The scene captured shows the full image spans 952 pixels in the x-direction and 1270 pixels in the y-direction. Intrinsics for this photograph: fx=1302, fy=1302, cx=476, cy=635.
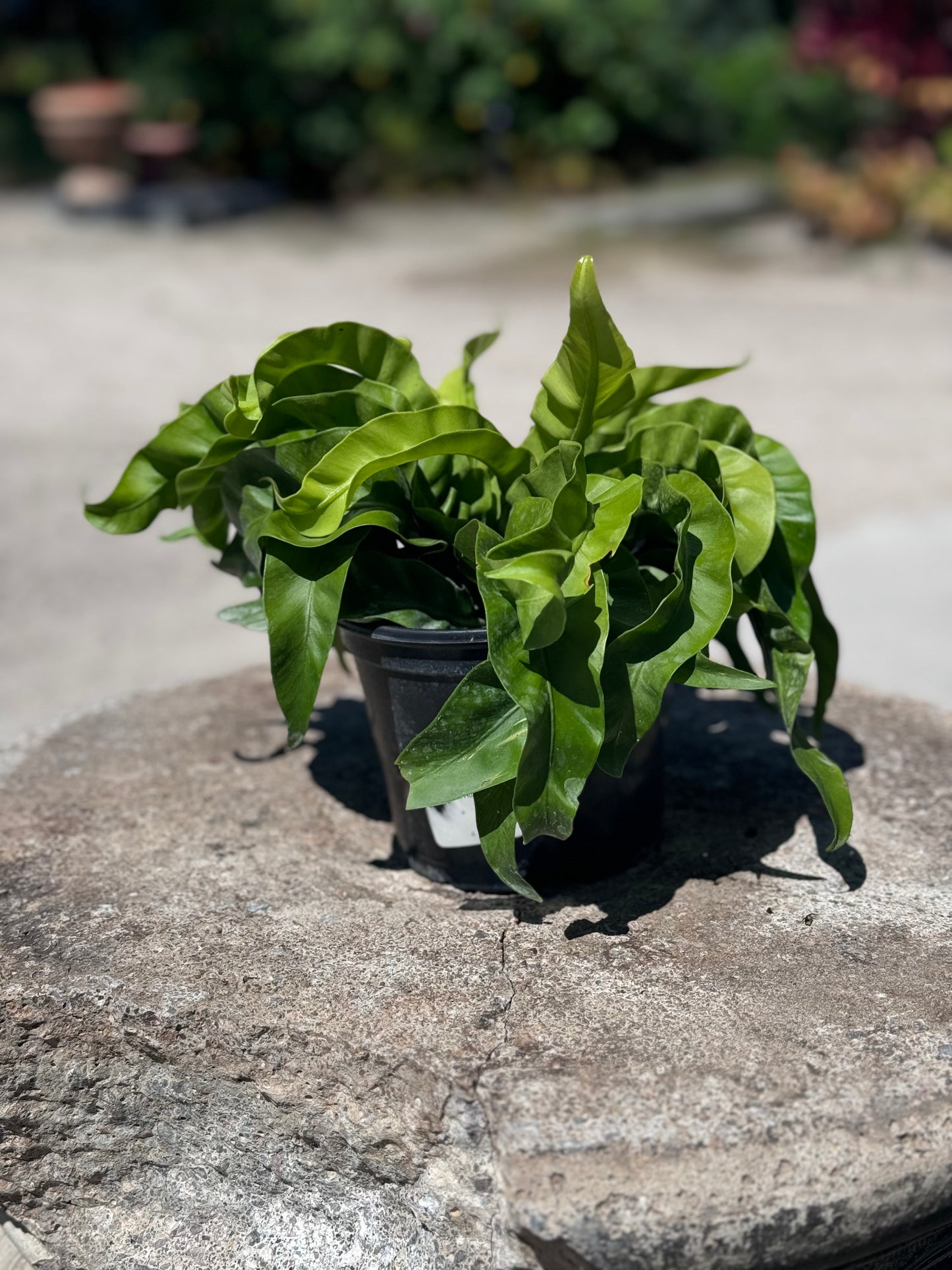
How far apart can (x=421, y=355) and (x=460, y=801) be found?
4538 millimetres

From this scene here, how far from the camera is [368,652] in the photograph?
157 centimetres

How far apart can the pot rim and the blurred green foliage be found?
9420 mm

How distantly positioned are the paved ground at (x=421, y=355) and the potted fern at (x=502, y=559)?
613mm

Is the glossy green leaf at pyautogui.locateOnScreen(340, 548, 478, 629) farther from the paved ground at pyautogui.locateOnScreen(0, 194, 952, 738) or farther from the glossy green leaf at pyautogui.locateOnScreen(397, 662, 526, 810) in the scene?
the paved ground at pyautogui.locateOnScreen(0, 194, 952, 738)

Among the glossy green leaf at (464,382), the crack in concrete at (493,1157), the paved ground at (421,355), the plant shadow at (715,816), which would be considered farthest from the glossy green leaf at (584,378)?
the paved ground at (421,355)

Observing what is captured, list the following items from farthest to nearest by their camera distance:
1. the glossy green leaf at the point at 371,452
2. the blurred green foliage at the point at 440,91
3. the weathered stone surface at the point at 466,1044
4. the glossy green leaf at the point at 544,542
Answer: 1. the blurred green foliage at the point at 440,91
2. the glossy green leaf at the point at 371,452
3. the glossy green leaf at the point at 544,542
4. the weathered stone surface at the point at 466,1044

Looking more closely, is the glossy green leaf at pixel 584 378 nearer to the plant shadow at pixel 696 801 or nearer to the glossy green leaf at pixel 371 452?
the glossy green leaf at pixel 371 452

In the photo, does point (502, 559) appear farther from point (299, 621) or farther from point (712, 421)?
point (712, 421)

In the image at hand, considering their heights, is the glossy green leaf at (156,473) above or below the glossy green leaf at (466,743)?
above

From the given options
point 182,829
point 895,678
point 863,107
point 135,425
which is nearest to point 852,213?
point 863,107

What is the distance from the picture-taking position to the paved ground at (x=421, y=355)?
3.69 metres

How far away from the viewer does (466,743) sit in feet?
4.63

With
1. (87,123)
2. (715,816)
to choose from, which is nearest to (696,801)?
(715,816)

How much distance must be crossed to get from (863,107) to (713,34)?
791cm
